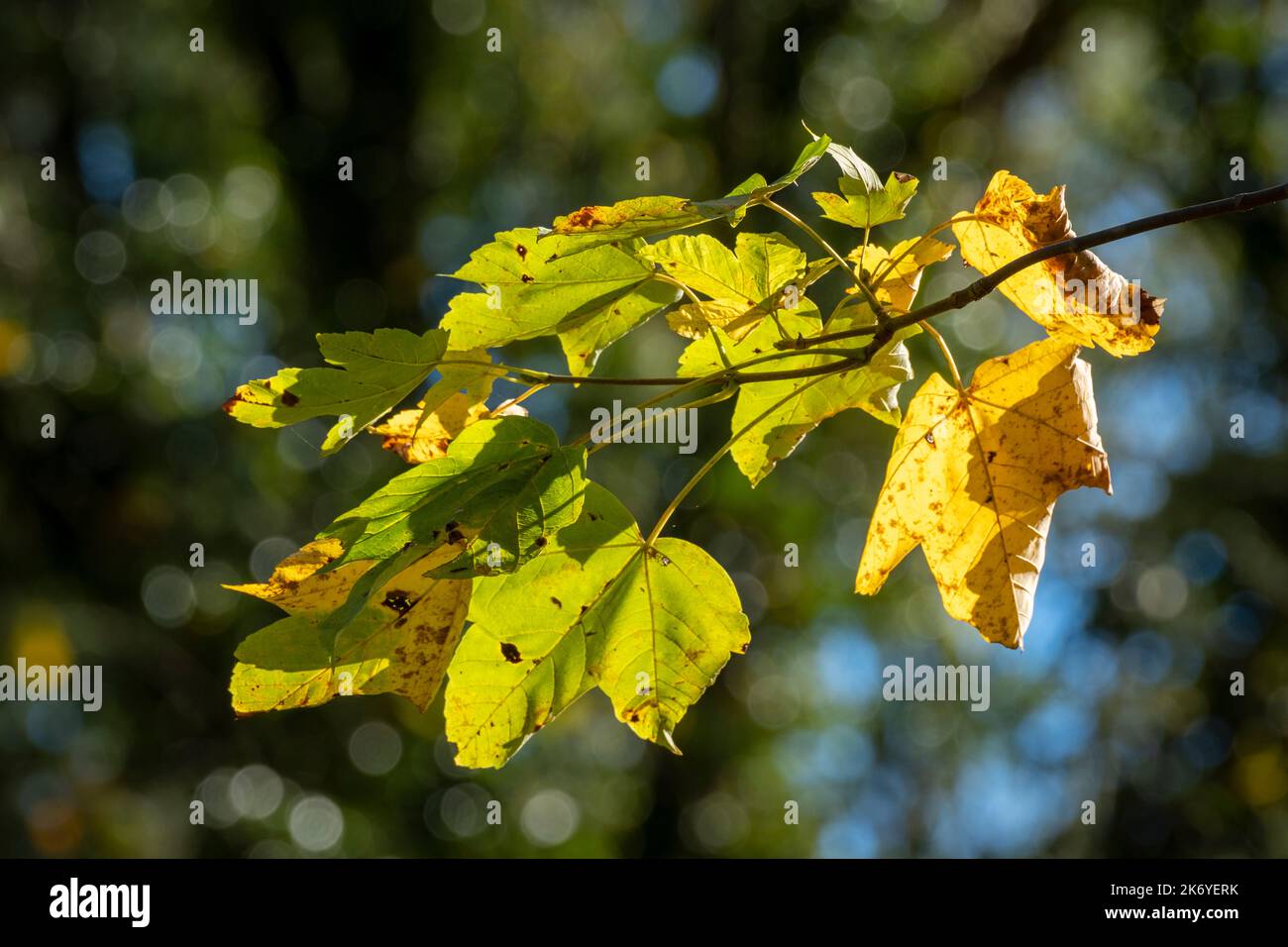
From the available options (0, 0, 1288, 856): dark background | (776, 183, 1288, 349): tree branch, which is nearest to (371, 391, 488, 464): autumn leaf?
(776, 183, 1288, 349): tree branch

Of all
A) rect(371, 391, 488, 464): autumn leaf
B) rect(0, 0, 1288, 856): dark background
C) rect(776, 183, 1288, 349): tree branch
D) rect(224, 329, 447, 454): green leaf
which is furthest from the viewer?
rect(0, 0, 1288, 856): dark background

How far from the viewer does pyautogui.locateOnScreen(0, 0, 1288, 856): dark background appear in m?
4.65

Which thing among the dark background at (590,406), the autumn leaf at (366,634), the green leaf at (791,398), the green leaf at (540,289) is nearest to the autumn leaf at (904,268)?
the green leaf at (791,398)

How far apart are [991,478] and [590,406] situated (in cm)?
381

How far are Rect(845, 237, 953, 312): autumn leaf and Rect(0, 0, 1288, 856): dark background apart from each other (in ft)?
11.4

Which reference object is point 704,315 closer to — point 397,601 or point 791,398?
point 791,398

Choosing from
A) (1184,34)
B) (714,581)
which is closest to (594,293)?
(714,581)

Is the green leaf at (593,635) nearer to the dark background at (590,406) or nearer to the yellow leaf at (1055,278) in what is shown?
the yellow leaf at (1055,278)

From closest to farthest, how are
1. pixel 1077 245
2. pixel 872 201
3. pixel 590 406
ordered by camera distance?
pixel 1077 245
pixel 872 201
pixel 590 406

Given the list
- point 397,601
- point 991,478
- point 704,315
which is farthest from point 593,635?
point 991,478

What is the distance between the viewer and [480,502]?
2.23 ft

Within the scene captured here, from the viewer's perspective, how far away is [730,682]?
4.75 m

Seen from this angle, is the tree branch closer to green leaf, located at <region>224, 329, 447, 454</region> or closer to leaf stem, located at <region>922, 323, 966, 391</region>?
leaf stem, located at <region>922, 323, 966, 391</region>

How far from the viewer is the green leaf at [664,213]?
67cm
